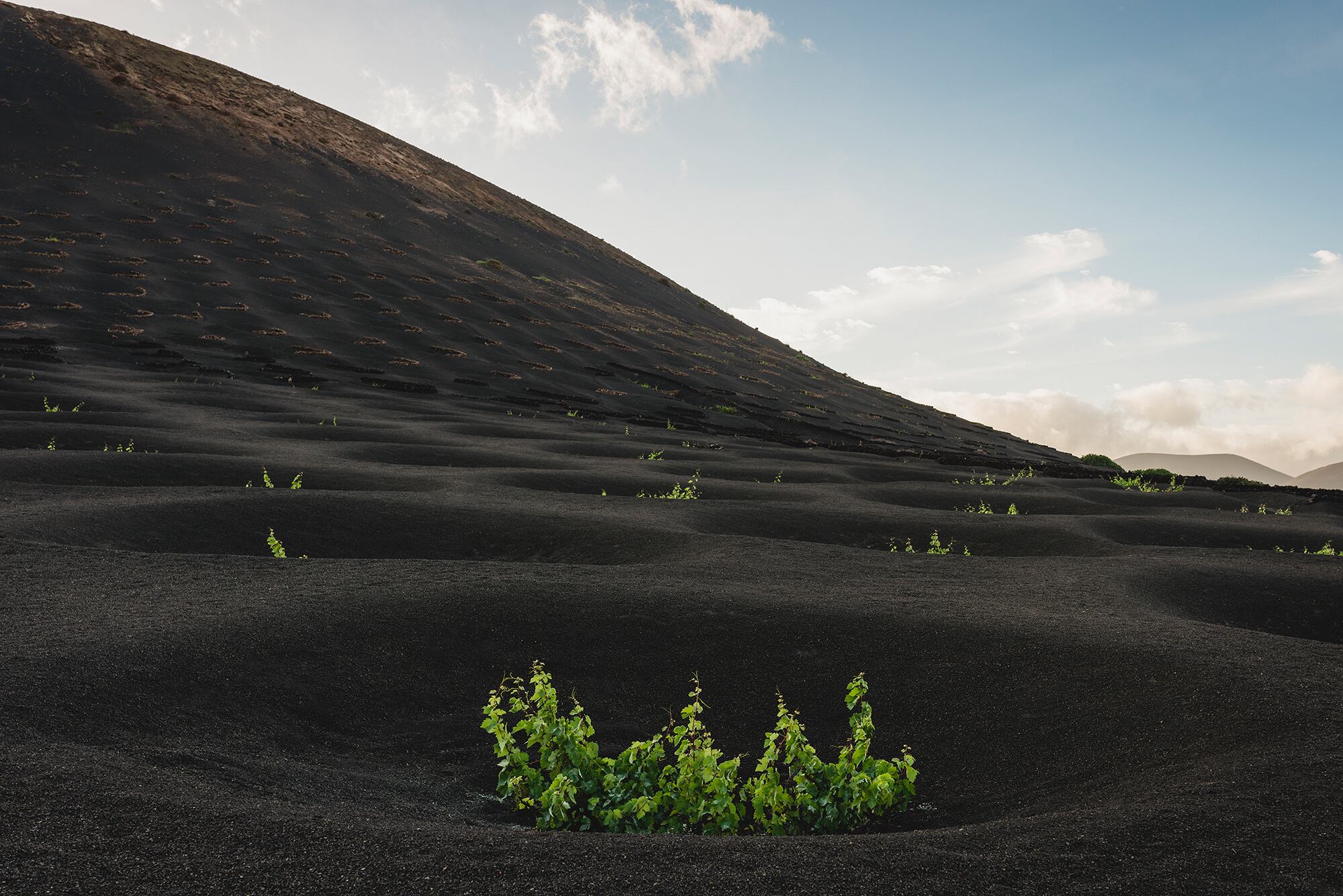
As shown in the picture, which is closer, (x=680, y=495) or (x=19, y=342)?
(x=680, y=495)

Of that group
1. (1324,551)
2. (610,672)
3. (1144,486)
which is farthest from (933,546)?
(1144,486)

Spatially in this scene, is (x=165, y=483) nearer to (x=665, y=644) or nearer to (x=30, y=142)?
(x=665, y=644)

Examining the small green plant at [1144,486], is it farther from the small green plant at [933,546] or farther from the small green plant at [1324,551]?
the small green plant at [933,546]

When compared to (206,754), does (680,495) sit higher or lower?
higher

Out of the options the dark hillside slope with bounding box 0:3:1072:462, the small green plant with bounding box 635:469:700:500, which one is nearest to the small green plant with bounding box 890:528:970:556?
the small green plant with bounding box 635:469:700:500

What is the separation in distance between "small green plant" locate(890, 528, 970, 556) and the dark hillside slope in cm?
2341

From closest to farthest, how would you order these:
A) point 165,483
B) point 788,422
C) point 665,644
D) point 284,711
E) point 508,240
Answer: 1. point 284,711
2. point 665,644
3. point 165,483
4. point 788,422
5. point 508,240

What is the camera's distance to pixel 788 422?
165ft

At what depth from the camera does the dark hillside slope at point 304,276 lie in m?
42.9

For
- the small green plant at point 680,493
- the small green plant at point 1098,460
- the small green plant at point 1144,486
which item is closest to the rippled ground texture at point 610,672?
the small green plant at point 680,493

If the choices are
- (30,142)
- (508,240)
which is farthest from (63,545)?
(508,240)

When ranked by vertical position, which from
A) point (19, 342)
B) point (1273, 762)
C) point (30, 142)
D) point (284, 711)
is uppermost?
point (30, 142)

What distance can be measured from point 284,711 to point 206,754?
47.0 inches

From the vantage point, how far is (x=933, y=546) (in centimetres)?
1521
